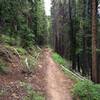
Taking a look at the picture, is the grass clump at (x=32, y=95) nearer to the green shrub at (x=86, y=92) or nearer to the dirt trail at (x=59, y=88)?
the dirt trail at (x=59, y=88)

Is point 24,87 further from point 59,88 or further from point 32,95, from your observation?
point 59,88

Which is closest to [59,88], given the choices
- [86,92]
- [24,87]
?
[86,92]

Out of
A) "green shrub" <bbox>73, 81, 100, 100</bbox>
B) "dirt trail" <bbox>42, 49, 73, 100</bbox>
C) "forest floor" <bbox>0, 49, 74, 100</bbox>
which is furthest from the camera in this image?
"dirt trail" <bbox>42, 49, 73, 100</bbox>

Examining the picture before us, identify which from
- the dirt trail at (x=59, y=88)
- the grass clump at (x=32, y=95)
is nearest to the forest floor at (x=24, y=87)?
the dirt trail at (x=59, y=88)

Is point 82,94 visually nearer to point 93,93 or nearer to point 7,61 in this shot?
point 93,93

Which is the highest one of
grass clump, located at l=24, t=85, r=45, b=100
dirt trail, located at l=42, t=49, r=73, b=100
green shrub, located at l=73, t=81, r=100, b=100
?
grass clump, located at l=24, t=85, r=45, b=100

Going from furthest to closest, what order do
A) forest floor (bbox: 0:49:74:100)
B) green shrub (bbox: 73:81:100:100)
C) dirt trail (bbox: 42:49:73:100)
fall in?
dirt trail (bbox: 42:49:73:100) < green shrub (bbox: 73:81:100:100) < forest floor (bbox: 0:49:74:100)

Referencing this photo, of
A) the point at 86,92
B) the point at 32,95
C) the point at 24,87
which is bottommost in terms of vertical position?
the point at 86,92

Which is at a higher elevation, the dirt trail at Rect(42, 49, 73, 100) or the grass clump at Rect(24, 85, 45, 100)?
the grass clump at Rect(24, 85, 45, 100)

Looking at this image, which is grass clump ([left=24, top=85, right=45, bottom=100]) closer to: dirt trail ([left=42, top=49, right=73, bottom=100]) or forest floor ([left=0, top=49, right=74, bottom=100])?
forest floor ([left=0, top=49, right=74, bottom=100])

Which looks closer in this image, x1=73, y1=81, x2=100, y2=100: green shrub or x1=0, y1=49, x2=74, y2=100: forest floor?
x1=0, y1=49, x2=74, y2=100: forest floor

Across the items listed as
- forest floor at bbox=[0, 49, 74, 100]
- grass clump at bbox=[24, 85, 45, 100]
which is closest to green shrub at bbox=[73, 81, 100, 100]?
forest floor at bbox=[0, 49, 74, 100]

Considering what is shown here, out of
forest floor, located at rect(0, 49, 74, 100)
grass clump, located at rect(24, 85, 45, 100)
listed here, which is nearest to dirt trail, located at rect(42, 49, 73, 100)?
forest floor, located at rect(0, 49, 74, 100)

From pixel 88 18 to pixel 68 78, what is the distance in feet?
32.7
